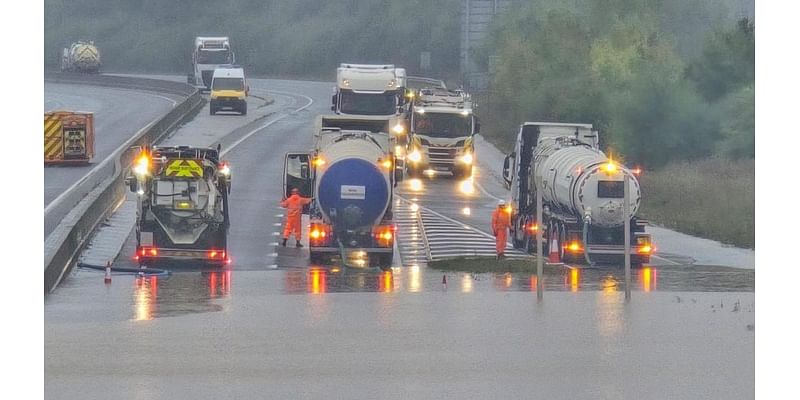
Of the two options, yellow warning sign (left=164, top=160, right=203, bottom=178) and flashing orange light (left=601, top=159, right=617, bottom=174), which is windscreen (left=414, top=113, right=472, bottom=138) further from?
yellow warning sign (left=164, top=160, right=203, bottom=178)

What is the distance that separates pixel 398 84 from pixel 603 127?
14.8 meters

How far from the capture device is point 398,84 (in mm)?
61188

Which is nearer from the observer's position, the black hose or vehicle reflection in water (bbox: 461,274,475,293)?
vehicle reflection in water (bbox: 461,274,475,293)

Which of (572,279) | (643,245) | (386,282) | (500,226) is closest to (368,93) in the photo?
(500,226)

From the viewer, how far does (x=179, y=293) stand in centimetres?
2811

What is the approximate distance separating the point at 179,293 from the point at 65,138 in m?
28.9

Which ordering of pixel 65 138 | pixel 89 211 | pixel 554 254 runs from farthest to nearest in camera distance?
pixel 65 138
pixel 89 211
pixel 554 254

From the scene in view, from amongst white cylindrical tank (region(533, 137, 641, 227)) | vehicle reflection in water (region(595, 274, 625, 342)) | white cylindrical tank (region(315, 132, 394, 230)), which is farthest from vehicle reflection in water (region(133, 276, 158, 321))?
white cylindrical tank (region(533, 137, 641, 227))

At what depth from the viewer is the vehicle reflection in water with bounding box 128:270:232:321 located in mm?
25672

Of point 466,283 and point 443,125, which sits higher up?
point 443,125

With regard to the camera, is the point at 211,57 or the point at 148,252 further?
the point at 211,57

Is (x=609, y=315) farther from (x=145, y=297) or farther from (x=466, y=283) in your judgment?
(x=145, y=297)

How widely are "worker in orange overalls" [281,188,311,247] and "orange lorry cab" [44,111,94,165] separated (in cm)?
2098

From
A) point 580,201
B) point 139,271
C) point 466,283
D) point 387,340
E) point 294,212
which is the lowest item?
point 387,340
